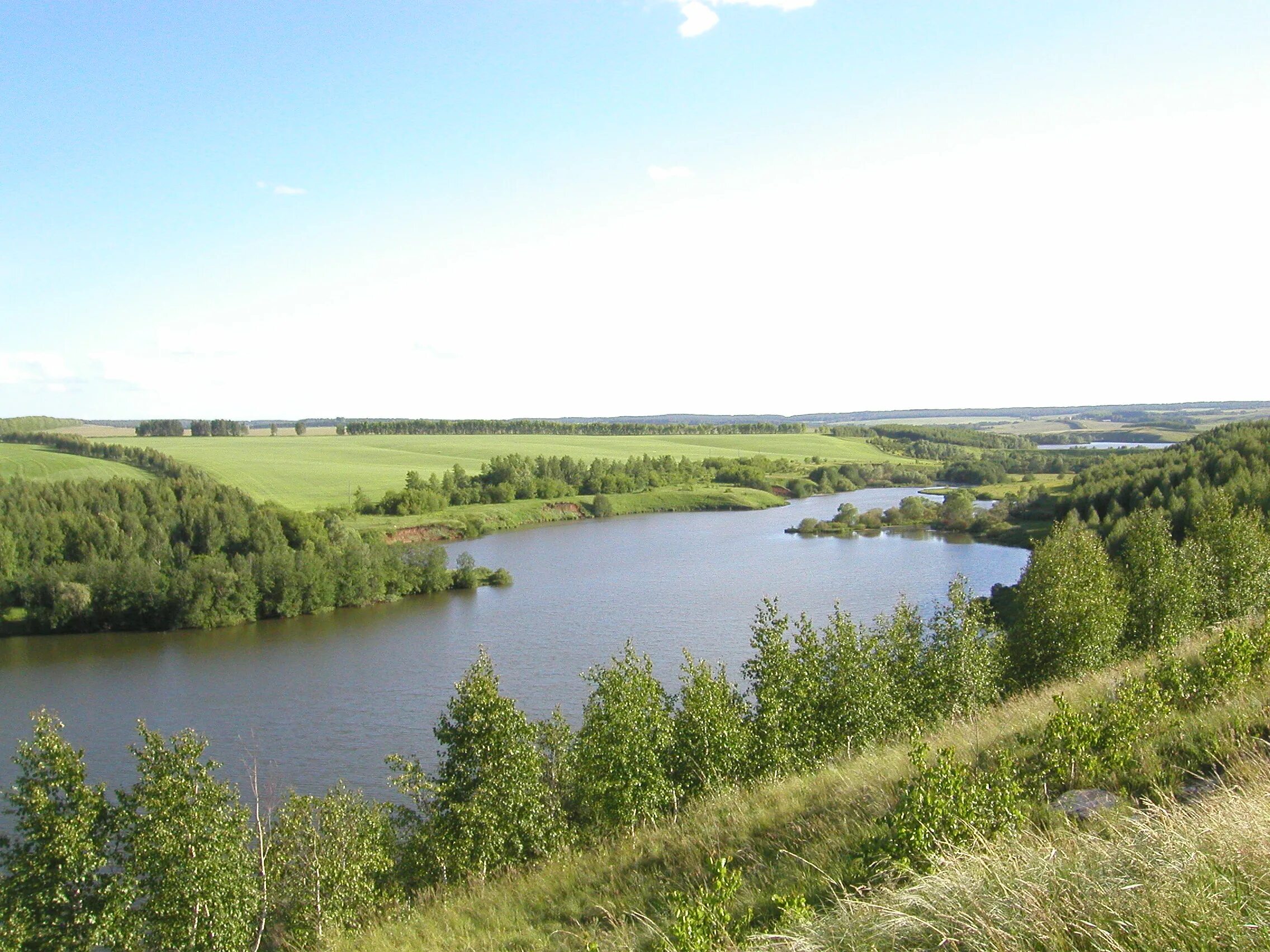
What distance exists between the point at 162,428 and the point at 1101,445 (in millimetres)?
105051

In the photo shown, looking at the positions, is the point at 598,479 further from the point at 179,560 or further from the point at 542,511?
the point at 179,560

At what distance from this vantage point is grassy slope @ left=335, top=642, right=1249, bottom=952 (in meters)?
5.33

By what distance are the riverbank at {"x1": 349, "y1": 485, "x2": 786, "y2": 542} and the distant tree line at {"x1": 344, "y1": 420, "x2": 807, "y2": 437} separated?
41664 millimetres

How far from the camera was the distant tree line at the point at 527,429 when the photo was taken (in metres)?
114

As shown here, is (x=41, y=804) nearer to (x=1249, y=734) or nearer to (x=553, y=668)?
(x=1249, y=734)

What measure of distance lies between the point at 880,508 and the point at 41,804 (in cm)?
5781

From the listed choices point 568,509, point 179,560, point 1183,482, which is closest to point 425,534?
point 568,509

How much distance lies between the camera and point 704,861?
6.22 metres

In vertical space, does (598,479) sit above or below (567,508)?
above

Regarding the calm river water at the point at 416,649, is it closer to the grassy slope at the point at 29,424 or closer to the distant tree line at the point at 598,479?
the distant tree line at the point at 598,479

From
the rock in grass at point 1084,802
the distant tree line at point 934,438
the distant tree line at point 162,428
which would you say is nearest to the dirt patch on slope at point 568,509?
the distant tree line at point 934,438

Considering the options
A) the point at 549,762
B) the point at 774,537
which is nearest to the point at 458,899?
the point at 549,762

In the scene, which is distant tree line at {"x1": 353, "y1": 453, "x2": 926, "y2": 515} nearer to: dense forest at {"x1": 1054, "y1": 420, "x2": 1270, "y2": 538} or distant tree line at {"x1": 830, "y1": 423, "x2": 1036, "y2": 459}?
distant tree line at {"x1": 830, "y1": 423, "x2": 1036, "y2": 459}

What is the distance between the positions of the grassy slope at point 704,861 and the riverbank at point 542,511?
44.2 meters
